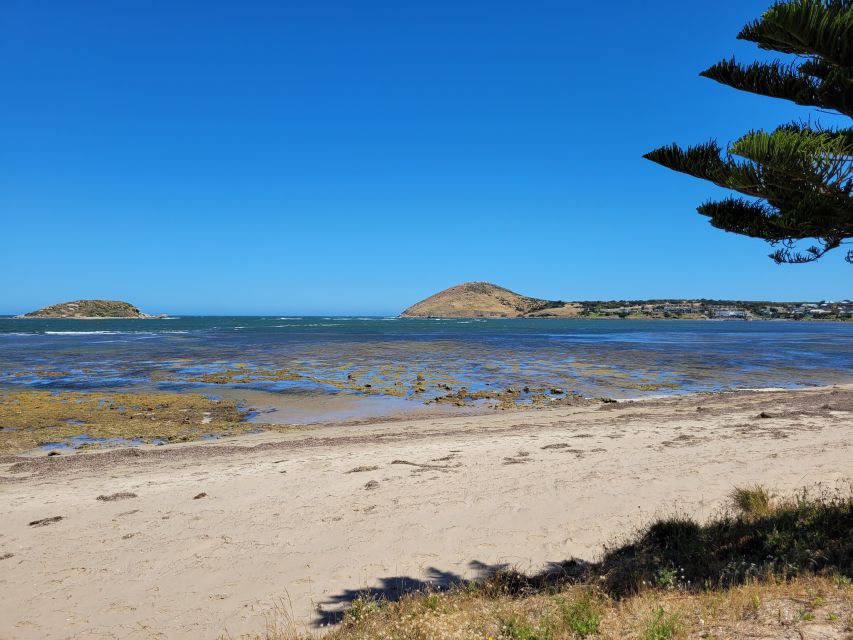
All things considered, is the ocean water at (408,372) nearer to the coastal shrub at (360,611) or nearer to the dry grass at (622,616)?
the coastal shrub at (360,611)

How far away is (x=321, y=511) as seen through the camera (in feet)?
27.7

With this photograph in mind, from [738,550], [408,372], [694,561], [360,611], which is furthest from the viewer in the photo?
[408,372]

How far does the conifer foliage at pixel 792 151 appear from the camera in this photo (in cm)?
486

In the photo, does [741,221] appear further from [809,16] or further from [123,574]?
[123,574]

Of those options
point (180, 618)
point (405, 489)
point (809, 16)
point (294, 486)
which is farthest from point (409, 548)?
point (809, 16)

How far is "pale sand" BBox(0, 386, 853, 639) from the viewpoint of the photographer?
19.8 feet

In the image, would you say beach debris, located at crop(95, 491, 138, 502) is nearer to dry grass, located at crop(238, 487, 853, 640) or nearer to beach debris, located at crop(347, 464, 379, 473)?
beach debris, located at crop(347, 464, 379, 473)

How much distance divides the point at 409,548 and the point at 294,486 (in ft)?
11.4

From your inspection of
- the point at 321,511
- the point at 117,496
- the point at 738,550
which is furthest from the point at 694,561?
the point at 117,496

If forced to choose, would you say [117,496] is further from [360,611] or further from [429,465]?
[360,611]

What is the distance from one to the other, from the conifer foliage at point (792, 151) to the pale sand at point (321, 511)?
4.43m

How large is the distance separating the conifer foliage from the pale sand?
443 cm

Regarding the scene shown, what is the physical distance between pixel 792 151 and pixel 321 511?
25.8ft

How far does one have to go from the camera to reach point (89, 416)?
1902 cm
